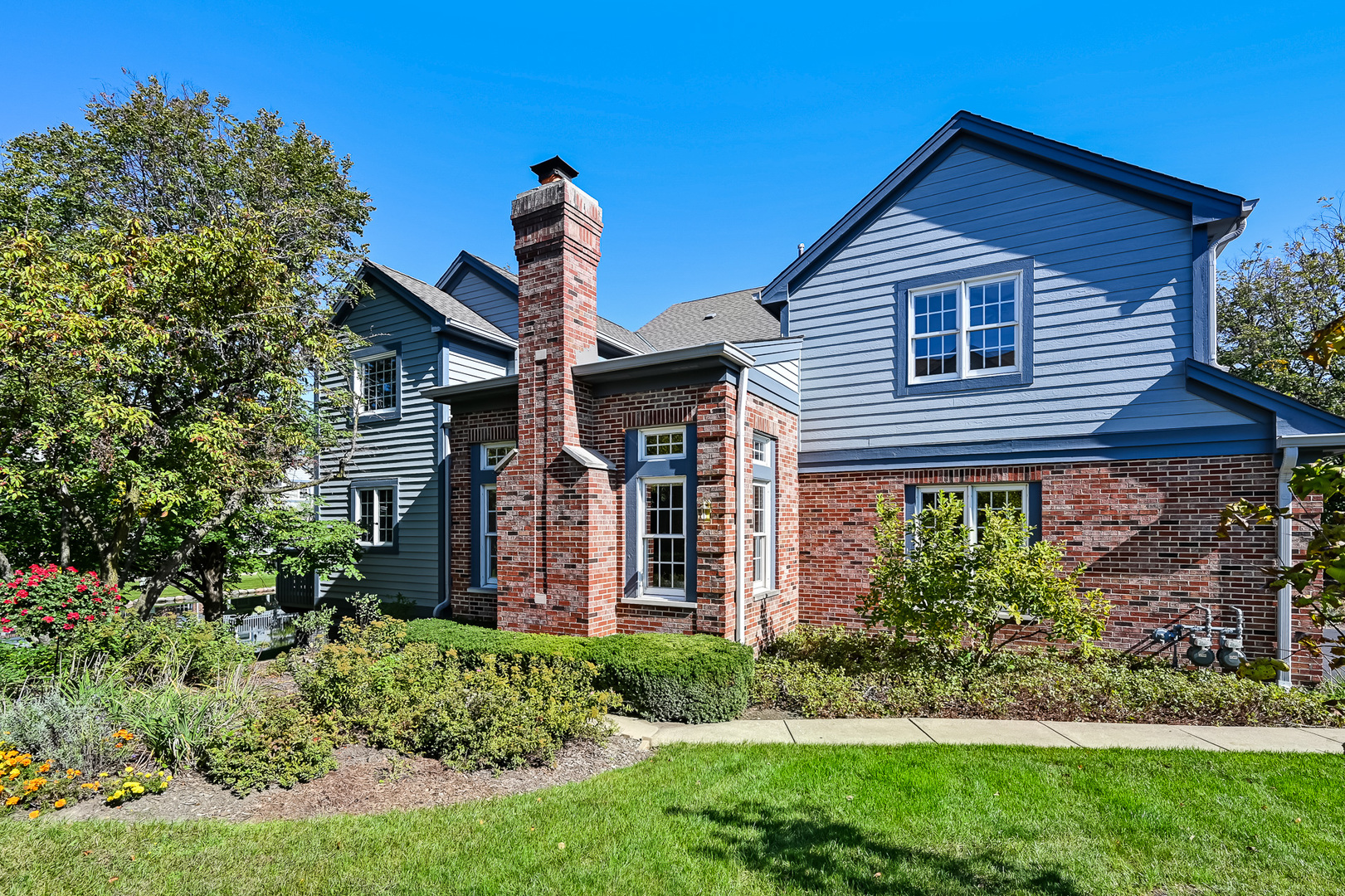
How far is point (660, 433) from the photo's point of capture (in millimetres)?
9688

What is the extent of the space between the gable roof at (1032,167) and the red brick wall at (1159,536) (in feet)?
11.2

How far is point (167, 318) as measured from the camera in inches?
343

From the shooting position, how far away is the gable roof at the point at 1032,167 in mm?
8945

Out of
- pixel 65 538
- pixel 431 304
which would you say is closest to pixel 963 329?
pixel 431 304

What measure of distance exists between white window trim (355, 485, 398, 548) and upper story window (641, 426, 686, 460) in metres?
7.28

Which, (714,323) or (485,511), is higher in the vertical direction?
(714,323)

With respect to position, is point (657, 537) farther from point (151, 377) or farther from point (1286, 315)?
point (1286, 315)

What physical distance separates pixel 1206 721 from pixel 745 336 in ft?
33.2

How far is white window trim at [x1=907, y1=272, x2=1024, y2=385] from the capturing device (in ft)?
33.1

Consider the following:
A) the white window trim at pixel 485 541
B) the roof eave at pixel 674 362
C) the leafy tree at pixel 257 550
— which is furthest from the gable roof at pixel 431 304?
the roof eave at pixel 674 362

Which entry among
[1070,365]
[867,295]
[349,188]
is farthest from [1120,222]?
[349,188]

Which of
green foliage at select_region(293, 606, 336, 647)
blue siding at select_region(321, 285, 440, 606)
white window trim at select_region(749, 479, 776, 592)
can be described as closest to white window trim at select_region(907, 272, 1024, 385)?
white window trim at select_region(749, 479, 776, 592)

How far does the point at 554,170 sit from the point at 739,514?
19.6 ft

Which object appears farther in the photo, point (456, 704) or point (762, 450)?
point (762, 450)
